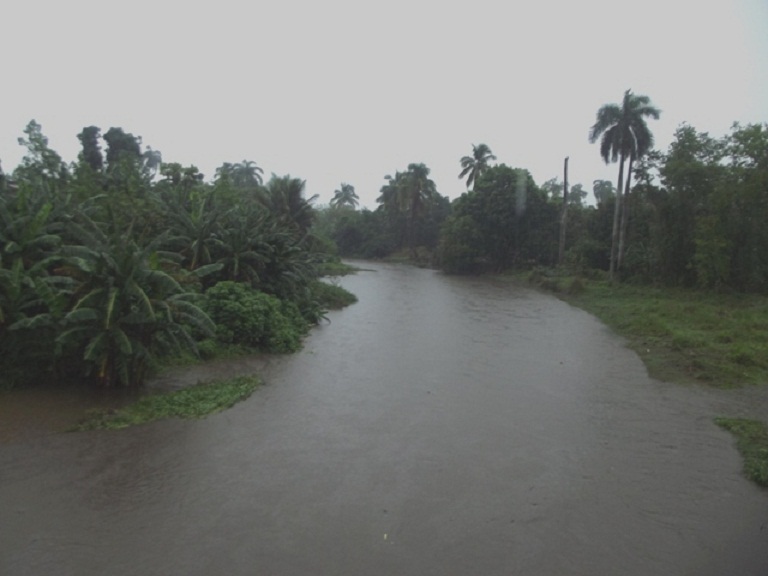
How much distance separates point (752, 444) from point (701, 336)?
8.29 m

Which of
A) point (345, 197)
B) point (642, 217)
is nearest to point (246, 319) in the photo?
point (642, 217)

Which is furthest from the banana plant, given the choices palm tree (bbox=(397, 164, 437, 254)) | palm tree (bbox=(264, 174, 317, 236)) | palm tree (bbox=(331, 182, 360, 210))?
palm tree (bbox=(331, 182, 360, 210))

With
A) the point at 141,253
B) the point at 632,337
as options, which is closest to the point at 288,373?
the point at 141,253

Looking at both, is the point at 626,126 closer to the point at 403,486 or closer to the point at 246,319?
the point at 246,319

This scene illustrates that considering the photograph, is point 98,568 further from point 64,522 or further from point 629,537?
point 629,537

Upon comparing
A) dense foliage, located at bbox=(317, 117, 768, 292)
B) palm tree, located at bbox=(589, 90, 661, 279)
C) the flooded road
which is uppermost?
palm tree, located at bbox=(589, 90, 661, 279)

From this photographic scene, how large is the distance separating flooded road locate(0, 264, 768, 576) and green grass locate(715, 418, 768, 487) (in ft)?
0.53

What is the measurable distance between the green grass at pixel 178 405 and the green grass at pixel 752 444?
7.75 metres

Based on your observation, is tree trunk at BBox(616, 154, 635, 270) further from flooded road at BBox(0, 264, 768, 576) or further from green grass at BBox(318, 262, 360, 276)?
flooded road at BBox(0, 264, 768, 576)

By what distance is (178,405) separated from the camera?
28.9 feet

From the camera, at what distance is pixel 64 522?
5324mm

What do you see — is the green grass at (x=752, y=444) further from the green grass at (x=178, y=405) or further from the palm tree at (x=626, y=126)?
the palm tree at (x=626, y=126)

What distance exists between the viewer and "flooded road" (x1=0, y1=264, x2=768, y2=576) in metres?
4.95

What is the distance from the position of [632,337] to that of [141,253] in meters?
14.7
